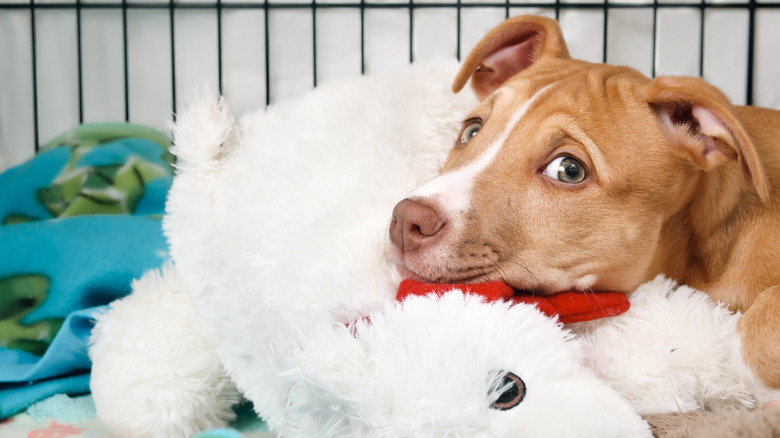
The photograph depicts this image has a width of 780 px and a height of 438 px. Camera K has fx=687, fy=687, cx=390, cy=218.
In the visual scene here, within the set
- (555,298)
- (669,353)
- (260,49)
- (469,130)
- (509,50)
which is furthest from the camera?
(260,49)

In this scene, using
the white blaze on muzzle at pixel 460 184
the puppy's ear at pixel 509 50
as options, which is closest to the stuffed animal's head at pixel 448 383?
the white blaze on muzzle at pixel 460 184

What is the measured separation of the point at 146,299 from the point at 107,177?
1172mm

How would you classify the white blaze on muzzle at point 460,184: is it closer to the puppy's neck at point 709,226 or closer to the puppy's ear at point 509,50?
the puppy's ear at point 509,50

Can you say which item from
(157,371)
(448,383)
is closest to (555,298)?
(448,383)

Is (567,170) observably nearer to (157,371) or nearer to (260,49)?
(157,371)

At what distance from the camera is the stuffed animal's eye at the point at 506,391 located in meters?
1.17

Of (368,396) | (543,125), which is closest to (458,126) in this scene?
(543,125)

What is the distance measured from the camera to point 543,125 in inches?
69.7

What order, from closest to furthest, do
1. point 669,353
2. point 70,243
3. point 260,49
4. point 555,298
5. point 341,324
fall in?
point 341,324 → point 669,353 → point 555,298 → point 70,243 → point 260,49

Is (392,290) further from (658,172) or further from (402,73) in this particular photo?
(402,73)

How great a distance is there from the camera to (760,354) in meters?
1.52

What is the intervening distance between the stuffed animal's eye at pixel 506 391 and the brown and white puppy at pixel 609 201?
390 mm

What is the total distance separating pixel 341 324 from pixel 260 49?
2447 millimetres

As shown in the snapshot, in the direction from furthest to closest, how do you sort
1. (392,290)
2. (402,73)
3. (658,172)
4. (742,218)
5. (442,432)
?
(402,73) → (742,218) → (658,172) → (392,290) → (442,432)
